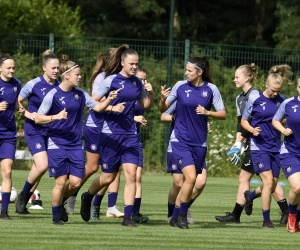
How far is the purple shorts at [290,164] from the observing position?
11839mm

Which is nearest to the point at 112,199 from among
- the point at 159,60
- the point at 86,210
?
the point at 86,210

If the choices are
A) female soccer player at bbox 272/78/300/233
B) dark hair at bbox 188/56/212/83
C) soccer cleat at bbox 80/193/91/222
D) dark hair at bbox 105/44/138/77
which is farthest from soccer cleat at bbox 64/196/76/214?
female soccer player at bbox 272/78/300/233

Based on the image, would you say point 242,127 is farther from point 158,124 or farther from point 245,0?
→ point 245,0

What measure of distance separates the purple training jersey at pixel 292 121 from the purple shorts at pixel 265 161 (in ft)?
1.46

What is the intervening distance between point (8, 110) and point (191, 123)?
7.96 ft

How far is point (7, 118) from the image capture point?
12656 mm

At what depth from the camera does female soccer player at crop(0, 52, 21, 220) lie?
12.4m

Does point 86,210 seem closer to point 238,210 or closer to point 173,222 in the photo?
point 173,222

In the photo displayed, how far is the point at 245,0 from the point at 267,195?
2751 centimetres

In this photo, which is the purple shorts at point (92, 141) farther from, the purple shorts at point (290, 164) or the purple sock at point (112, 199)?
the purple shorts at point (290, 164)

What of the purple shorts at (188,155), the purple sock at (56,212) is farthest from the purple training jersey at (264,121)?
the purple sock at (56,212)

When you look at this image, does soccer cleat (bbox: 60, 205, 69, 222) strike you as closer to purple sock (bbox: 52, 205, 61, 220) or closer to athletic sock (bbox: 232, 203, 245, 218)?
purple sock (bbox: 52, 205, 61, 220)

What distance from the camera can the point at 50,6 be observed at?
32.1 m

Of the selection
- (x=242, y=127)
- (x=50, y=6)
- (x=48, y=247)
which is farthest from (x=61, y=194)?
(x=50, y=6)
